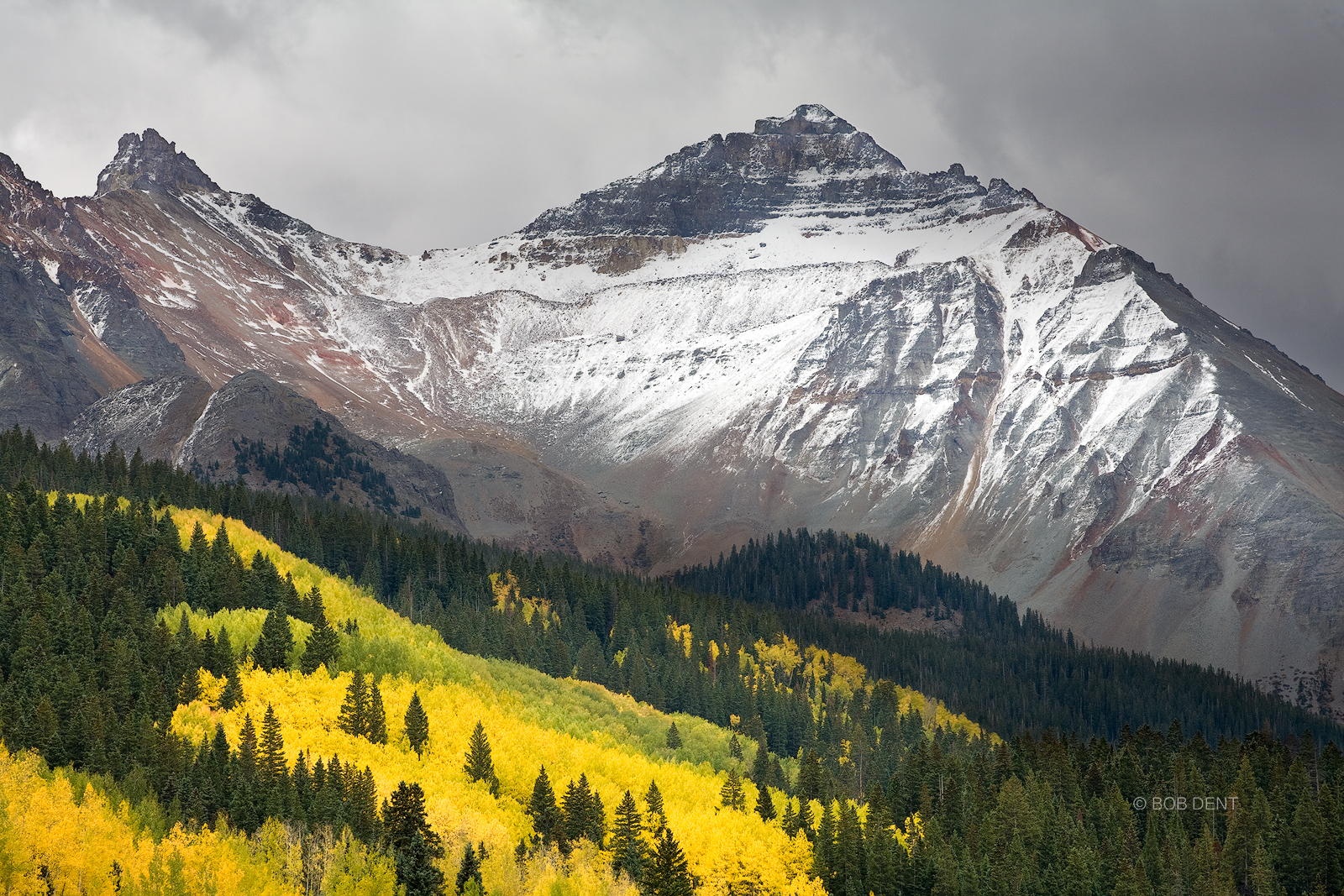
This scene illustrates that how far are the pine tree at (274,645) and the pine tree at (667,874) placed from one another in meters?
40.1

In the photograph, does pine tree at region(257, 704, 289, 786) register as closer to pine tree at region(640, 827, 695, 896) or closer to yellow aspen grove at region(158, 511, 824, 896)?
yellow aspen grove at region(158, 511, 824, 896)

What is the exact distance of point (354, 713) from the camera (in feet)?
321

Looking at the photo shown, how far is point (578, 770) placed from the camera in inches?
3957

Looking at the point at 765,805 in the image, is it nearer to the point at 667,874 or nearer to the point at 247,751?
the point at 667,874

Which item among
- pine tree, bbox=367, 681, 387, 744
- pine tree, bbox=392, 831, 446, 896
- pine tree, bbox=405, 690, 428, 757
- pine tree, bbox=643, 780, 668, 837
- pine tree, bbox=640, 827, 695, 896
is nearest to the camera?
pine tree, bbox=392, 831, 446, 896

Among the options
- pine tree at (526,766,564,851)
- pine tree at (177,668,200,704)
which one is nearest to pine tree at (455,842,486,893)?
pine tree at (526,766,564,851)

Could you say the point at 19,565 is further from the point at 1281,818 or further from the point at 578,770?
the point at 1281,818

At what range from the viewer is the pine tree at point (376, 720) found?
97.2 m

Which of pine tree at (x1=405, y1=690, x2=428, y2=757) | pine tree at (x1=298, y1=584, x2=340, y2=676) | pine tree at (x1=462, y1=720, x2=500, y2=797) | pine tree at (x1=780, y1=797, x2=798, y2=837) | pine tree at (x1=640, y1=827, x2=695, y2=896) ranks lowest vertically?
pine tree at (x1=640, y1=827, x2=695, y2=896)

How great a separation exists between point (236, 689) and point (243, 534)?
58488mm

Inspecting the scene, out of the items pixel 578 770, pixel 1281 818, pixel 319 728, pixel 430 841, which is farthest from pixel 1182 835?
A: pixel 319 728

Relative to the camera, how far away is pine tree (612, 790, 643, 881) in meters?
87.1

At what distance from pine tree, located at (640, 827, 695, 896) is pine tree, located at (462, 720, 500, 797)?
14167 mm

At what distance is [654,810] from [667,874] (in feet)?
28.9
